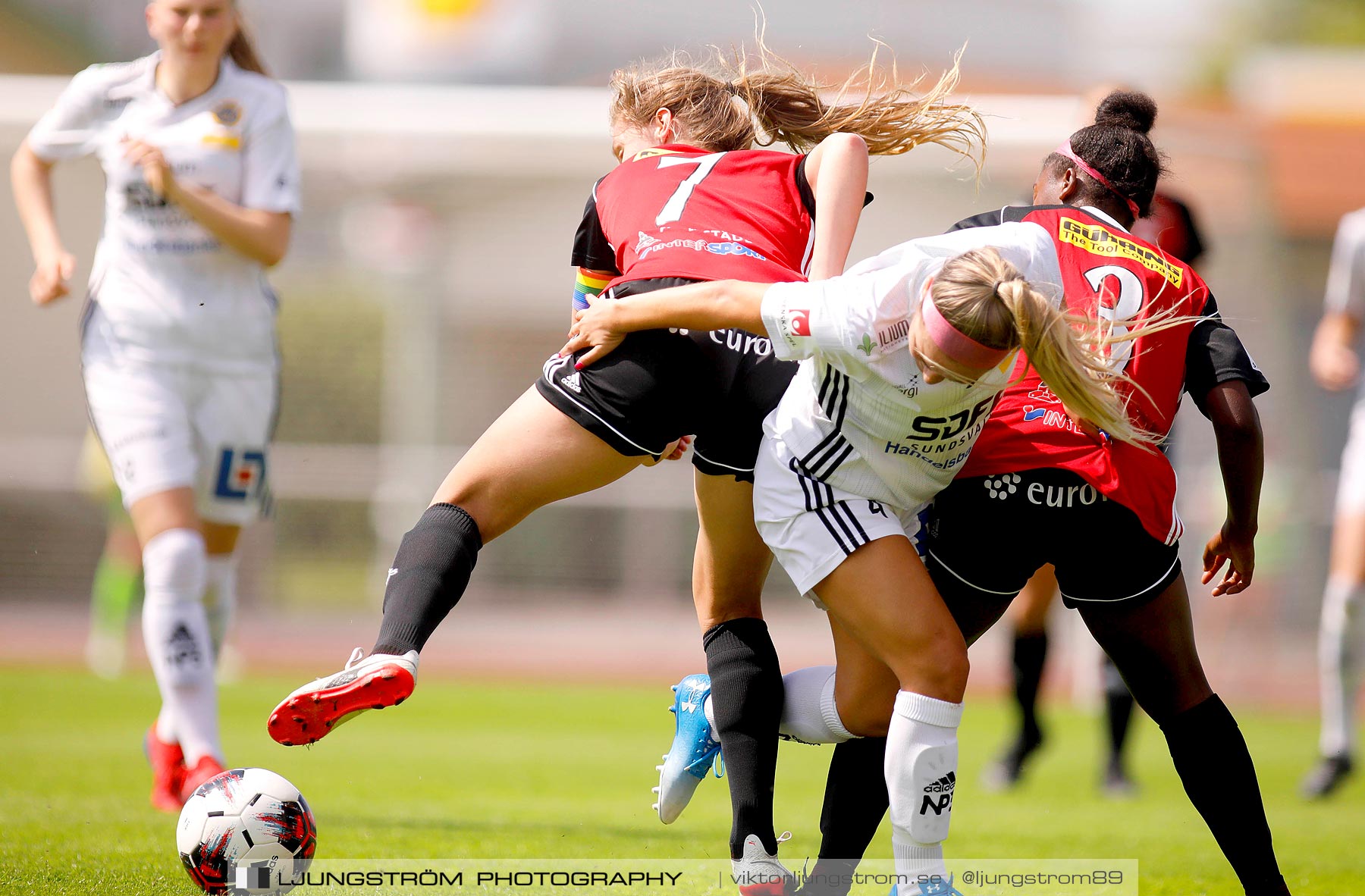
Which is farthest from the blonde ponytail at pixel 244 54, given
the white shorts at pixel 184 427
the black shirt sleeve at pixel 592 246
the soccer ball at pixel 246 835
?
the soccer ball at pixel 246 835

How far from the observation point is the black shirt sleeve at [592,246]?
134 inches

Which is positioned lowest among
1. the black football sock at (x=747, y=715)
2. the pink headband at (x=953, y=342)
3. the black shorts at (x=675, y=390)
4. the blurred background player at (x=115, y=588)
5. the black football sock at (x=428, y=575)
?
the blurred background player at (x=115, y=588)

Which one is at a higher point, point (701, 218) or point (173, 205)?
point (701, 218)

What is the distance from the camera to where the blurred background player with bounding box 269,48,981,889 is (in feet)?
10.1

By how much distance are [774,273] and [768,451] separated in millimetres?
415

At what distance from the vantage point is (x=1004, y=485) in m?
3.03

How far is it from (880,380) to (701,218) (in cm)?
65

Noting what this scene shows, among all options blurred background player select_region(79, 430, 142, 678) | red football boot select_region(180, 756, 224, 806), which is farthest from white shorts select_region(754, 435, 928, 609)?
blurred background player select_region(79, 430, 142, 678)

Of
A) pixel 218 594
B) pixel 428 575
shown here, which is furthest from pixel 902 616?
pixel 218 594

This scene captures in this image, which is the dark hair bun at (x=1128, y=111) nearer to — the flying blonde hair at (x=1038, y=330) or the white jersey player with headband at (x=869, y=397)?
the white jersey player with headband at (x=869, y=397)

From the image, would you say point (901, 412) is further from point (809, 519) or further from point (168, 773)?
point (168, 773)

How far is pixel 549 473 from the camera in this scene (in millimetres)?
3139

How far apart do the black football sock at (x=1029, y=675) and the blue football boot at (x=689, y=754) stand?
97.8 inches

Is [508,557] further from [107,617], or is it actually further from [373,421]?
[107,617]
